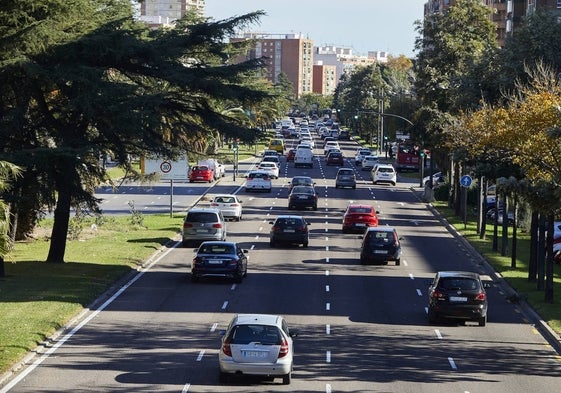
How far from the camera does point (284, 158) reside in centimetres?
13662

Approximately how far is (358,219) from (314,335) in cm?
2922

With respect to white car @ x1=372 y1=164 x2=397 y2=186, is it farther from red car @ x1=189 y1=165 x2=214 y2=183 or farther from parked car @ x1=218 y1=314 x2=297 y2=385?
parked car @ x1=218 y1=314 x2=297 y2=385

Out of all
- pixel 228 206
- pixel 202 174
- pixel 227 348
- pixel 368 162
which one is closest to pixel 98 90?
pixel 227 348

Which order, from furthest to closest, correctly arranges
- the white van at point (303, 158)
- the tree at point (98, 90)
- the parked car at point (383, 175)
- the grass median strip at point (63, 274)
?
the white van at point (303, 158), the parked car at point (383, 175), the tree at point (98, 90), the grass median strip at point (63, 274)

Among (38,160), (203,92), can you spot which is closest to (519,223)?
(203,92)

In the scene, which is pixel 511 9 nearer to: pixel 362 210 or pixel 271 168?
pixel 271 168

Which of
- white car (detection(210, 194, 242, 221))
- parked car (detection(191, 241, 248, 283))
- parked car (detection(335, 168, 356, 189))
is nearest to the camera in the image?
parked car (detection(191, 241, 248, 283))

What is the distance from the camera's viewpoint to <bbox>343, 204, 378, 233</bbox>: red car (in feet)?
194

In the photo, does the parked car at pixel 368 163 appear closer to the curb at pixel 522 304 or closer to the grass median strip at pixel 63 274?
the grass median strip at pixel 63 274

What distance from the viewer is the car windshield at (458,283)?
3272 cm

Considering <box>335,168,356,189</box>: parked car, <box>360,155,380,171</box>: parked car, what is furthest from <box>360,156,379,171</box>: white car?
<box>335,168,356,189</box>: parked car

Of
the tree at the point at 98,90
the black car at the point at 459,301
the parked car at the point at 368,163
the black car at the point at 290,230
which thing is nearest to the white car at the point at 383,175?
the parked car at the point at 368,163

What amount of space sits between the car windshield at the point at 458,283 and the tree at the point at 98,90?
11390mm

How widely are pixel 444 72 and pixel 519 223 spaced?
13.8m
